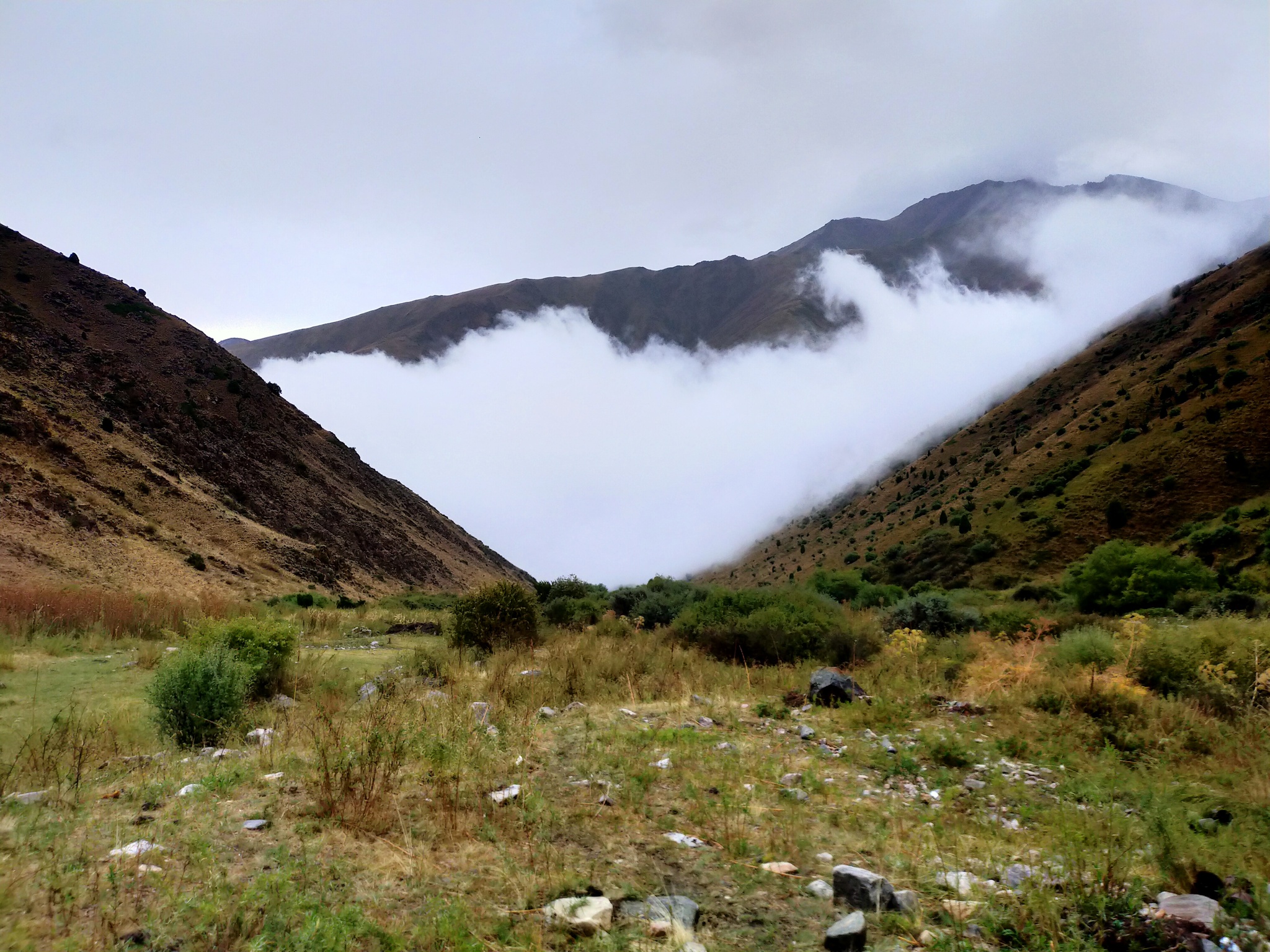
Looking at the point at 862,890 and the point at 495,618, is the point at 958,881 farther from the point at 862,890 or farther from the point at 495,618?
the point at 495,618

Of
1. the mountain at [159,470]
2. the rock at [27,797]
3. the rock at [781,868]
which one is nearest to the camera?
the rock at [781,868]

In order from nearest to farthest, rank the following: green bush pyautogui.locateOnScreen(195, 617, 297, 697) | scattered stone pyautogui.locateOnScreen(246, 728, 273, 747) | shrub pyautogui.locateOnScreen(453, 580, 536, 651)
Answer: scattered stone pyautogui.locateOnScreen(246, 728, 273, 747)
green bush pyautogui.locateOnScreen(195, 617, 297, 697)
shrub pyautogui.locateOnScreen(453, 580, 536, 651)

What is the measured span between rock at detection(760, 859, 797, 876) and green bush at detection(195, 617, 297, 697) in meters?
8.05

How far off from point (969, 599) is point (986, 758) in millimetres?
22684

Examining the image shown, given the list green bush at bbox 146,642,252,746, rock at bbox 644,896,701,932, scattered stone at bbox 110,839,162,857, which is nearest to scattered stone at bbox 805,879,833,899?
rock at bbox 644,896,701,932

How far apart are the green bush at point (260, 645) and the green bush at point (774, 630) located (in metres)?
8.29

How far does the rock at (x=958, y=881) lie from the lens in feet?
13.5

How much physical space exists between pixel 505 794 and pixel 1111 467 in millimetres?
62916

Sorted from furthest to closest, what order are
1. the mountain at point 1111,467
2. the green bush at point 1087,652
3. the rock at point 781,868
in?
the mountain at point 1111,467 → the green bush at point 1087,652 → the rock at point 781,868

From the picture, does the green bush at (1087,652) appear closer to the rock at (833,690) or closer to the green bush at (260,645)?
the rock at (833,690)

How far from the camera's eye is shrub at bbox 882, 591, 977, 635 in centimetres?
1809

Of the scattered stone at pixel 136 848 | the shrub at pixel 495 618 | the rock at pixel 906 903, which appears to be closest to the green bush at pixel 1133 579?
the shrub at pixel 495 618

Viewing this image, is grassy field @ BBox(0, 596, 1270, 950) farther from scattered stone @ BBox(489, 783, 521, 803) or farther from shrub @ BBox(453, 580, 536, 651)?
shrub @ BBox(453, 580, 536, 651)

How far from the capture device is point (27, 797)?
488 centimetres
